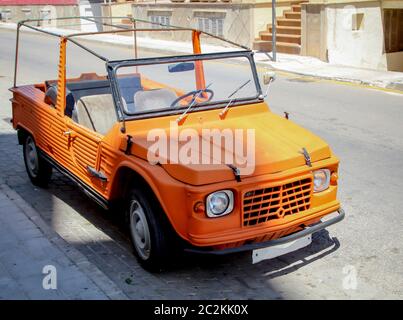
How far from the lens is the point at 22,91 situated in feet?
24.8

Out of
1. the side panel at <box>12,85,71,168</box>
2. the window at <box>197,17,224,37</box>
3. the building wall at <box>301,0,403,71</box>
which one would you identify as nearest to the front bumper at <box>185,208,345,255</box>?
the side panel at <box>12,85,71,168</box>

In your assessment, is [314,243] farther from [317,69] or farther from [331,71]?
[317,69]

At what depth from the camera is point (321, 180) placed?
512 centimetres

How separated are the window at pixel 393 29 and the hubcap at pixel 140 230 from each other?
13.9 meters

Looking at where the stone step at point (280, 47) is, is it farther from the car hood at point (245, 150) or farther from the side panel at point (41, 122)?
the car hood at point (245, 150)

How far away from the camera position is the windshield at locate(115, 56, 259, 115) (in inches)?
221

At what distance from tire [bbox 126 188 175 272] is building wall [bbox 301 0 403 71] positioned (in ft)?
43.3

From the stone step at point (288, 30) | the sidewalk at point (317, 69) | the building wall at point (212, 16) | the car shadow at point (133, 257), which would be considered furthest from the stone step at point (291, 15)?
the car shadow at point (133, 257)

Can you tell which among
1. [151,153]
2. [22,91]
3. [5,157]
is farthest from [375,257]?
[5,157]

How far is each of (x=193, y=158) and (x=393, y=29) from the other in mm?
14313

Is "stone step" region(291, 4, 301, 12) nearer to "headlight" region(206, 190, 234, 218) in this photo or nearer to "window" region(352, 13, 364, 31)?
"window" region(352, 13, 364, 31)

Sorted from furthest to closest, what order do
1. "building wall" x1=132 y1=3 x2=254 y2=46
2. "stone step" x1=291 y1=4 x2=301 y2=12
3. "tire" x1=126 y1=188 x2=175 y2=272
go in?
"building wall" x1=132 y1=3 x2=254 y2=46 → "stone step" x1=291 y1=4 x2=301 y2=12 → "tire" x1=126 y1=188 x2=175 y2=272

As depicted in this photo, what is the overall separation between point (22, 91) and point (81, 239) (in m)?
2.53
